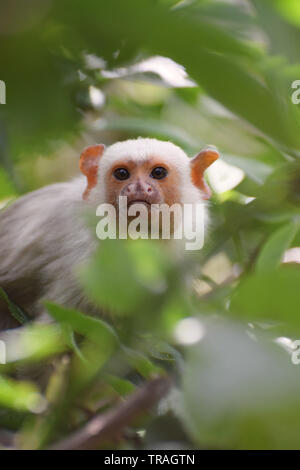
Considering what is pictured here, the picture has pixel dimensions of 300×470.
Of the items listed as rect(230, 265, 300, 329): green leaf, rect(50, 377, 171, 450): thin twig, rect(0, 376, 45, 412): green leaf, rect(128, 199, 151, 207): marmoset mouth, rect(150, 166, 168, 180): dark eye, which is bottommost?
rect(50, 377, 171, 450): thin twig

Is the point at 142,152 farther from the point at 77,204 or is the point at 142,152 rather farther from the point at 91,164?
the point at 77,204

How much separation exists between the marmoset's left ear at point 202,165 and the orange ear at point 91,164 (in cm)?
A: 44

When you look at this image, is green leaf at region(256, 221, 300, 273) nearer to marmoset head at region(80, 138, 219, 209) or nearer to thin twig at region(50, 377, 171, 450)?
thin twig at region(50, 377, 171, 450)

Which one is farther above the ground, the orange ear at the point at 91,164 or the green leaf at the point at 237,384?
the orange ear at the point at 91,164

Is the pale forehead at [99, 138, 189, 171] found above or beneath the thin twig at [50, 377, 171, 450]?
above

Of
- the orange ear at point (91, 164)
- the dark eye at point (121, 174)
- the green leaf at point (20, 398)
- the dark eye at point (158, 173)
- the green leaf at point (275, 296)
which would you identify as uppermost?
the orange ear at point (91, 164)

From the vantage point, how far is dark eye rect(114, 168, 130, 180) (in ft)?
8.51

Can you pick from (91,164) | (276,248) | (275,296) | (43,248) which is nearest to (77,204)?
(91,164)

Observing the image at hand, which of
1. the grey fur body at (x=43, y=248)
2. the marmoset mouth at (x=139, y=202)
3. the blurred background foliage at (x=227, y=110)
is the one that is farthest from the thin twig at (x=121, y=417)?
the grey fur body at (x=43, y=248)

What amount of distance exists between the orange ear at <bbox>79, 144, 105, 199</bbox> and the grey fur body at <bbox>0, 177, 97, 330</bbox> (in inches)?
3.6

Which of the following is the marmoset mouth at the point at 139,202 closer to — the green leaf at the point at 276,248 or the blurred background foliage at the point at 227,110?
the green leaf at the point at 276,248

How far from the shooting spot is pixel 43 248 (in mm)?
2826

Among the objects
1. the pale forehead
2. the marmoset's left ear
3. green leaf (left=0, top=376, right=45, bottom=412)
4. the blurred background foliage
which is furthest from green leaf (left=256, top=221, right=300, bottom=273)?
the pale forehead

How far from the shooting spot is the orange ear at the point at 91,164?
2639mm
